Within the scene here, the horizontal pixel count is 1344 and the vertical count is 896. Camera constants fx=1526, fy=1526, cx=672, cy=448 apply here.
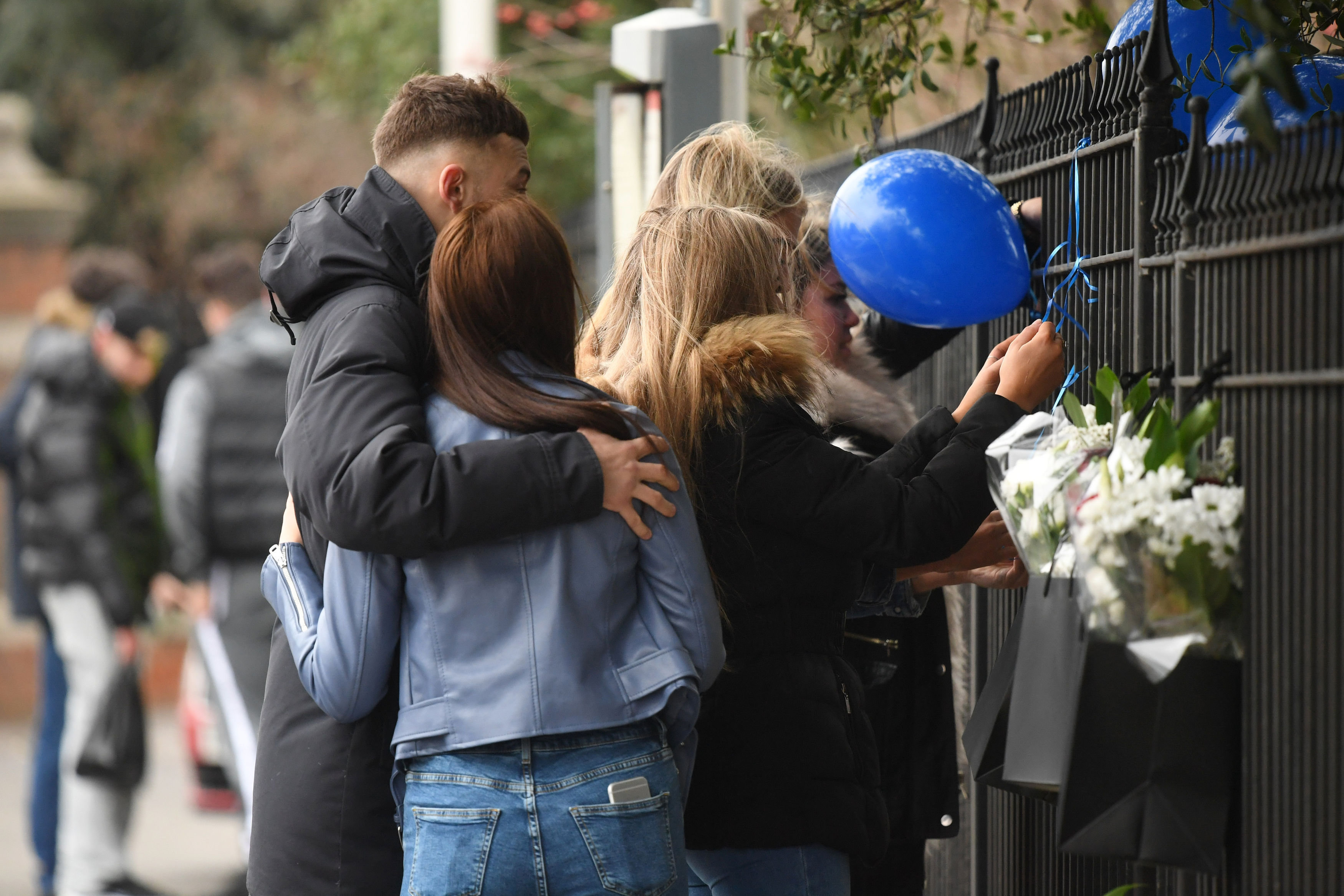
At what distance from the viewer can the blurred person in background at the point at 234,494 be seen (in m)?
5.81

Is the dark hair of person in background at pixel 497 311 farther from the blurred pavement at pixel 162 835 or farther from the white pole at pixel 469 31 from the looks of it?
the white pole at pixel 469 31

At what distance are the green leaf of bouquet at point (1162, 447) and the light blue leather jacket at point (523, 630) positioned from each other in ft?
2.18

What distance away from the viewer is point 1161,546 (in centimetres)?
206

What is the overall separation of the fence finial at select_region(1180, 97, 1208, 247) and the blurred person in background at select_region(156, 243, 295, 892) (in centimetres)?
411

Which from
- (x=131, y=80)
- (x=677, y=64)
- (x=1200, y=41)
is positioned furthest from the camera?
(x=131, y=80)

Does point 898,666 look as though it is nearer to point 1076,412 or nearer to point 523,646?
point 1076,412

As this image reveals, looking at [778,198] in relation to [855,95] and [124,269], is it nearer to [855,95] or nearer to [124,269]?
[855,95]

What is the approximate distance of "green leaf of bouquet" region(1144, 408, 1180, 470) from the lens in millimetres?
2111

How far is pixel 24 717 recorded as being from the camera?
9742 mm

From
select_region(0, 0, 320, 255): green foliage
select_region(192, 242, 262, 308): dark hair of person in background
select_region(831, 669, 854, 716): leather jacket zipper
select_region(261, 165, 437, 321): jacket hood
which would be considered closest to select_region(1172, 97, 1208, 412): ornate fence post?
select_region(831, 669, 854, 716): leather jacket zipper

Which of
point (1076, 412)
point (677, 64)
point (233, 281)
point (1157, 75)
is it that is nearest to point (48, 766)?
point (233, 281)

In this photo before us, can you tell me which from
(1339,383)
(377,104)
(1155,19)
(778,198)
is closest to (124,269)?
(377,104)

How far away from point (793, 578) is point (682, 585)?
1.08ft

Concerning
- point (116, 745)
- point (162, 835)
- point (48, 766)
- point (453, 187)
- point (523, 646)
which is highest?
point (453, 187)
